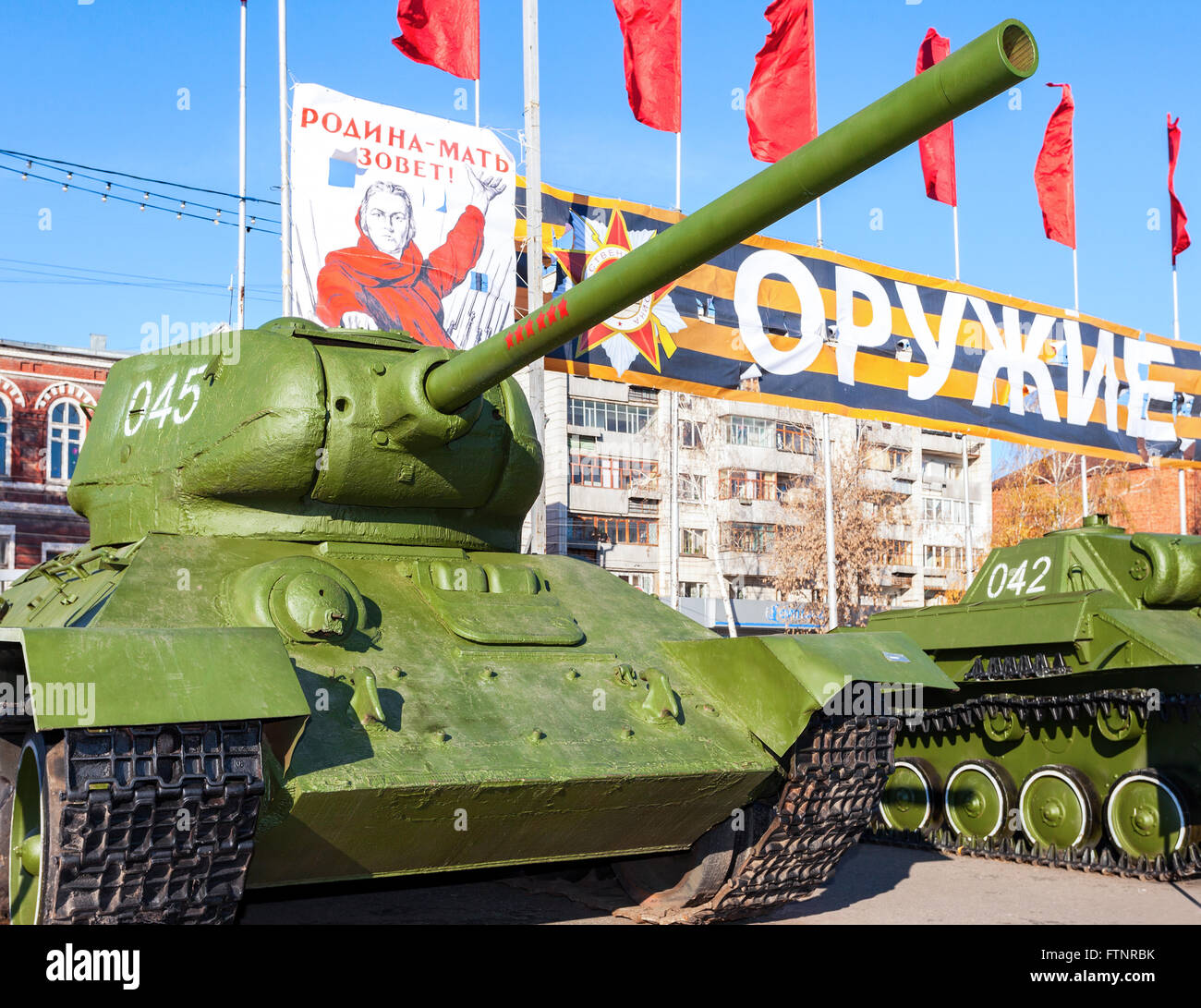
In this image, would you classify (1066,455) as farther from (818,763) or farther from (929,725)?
(818,763)

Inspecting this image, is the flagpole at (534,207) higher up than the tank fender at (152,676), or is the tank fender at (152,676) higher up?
the flagpole at (534,207)

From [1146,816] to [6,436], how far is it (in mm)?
25537

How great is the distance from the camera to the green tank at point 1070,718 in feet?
31.9

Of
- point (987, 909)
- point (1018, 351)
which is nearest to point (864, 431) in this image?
point (1018, 351)

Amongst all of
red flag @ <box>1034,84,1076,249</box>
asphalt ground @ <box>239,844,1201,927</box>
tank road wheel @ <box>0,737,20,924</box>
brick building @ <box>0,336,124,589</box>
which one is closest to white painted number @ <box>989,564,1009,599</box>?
asphalt ground @ <box>239,844,1201,927</box>

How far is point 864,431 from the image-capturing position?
41.2m

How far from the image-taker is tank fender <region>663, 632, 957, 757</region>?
21.8 ft

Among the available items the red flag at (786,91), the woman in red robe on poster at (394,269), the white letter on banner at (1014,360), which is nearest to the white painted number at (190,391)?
the woman in red robe on poster at (394,269)

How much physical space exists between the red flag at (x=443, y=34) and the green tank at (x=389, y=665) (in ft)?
28.9

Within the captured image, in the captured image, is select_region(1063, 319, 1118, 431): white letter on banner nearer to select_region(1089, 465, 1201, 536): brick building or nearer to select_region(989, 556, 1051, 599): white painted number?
select_region(989, 556, 1051, 599): white painted number

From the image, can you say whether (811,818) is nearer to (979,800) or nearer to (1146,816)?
(1146,816)

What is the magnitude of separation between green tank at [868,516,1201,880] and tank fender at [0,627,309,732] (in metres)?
6.98

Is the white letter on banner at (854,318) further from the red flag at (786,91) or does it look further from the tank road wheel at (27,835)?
the tank road wheel at (27,835)
